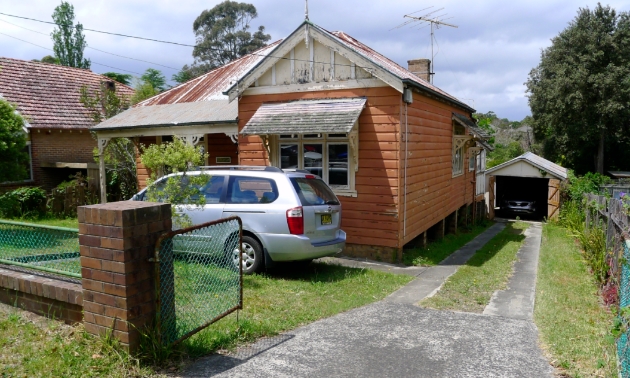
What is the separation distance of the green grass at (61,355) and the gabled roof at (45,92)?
49.9ft

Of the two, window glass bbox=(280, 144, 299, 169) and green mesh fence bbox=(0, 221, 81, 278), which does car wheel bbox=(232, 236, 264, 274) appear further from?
window glass bbox=(280, 144, 299, 169)

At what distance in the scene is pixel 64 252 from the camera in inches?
216

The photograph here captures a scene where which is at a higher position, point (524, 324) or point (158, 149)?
point (158, 149)

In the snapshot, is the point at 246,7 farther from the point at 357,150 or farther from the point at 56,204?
the point at 357,150

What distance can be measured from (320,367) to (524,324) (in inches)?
114

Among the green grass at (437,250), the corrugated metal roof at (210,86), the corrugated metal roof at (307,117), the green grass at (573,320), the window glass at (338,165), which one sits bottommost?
the green grass at (437,250)

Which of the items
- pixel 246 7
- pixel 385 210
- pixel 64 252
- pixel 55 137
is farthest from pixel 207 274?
pixel 246 7

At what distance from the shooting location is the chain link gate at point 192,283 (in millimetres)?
4266

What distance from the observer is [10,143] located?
42.9ft

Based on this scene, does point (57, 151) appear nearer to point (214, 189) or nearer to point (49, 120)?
point (49, 120)

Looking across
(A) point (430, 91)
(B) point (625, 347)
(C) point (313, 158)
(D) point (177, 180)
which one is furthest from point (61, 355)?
(A) point (430, 91)

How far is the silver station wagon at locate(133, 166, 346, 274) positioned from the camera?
7.69 meters

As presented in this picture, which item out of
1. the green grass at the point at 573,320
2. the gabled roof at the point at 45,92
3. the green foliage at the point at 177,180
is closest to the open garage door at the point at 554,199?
the green grass at the point at 573,320

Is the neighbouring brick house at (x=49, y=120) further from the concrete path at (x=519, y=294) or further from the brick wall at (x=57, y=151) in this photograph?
the concrete path at (x=519, y=294)
